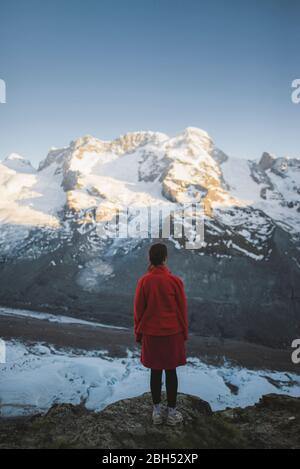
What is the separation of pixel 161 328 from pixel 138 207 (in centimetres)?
12400

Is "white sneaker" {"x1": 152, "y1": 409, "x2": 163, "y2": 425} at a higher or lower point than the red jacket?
lower

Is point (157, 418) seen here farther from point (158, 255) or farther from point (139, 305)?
point (158, 255)

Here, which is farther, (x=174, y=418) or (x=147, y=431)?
(x=174, y=418)

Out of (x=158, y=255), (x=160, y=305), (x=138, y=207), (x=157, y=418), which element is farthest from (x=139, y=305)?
(x=138, y=207)

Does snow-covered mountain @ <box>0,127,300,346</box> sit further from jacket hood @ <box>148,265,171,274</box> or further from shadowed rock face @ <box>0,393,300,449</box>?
jacket hood @ <box>148,265,171,274</box>

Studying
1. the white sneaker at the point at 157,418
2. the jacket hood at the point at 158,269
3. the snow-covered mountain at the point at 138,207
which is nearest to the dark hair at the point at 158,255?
the jacket hood at the point at 158,269

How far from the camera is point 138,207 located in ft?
423

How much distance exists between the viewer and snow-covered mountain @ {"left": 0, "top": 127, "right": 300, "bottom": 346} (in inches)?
4060

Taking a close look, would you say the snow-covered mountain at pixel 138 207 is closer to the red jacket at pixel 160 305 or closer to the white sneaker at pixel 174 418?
the white sneaker at pixel 174 418

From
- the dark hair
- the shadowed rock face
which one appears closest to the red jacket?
the dark hair

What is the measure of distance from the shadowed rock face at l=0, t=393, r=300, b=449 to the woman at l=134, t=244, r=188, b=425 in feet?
1.32

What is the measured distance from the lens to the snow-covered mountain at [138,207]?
103 meters

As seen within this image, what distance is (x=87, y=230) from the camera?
384ft

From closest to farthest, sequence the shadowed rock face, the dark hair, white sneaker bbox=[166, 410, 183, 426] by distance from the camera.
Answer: the shadowed rock face
white sneaker bbox=[166, 410, 183, 426]
the dark hair
